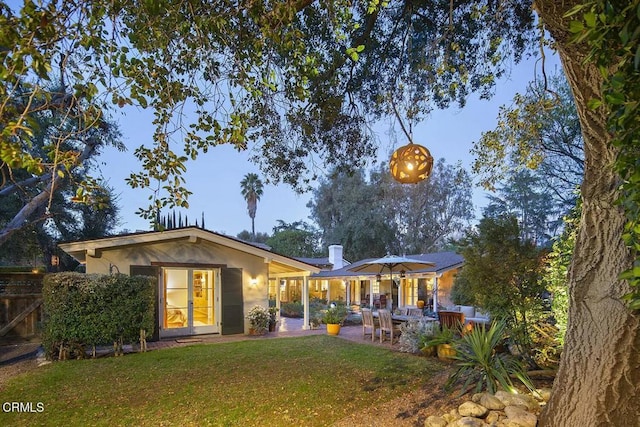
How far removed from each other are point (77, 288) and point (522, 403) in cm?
895

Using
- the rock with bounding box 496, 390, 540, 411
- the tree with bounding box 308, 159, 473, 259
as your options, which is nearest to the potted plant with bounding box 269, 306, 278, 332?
the rock with bounding box 496, 390, 540, 411

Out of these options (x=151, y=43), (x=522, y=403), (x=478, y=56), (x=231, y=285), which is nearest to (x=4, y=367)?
(x=231, y=285)

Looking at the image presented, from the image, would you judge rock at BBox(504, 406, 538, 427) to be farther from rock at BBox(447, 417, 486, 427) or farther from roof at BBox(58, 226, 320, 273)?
roof at BBox(58, 226, 320, 273)

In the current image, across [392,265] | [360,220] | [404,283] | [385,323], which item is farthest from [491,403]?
[360,220]

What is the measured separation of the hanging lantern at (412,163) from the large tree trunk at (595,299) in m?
1.42

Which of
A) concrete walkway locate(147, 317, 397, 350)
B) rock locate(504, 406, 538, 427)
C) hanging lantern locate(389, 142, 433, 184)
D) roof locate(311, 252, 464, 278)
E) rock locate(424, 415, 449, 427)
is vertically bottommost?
concrete walkway locate(147, 317, 397, 350)

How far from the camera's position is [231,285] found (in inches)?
495

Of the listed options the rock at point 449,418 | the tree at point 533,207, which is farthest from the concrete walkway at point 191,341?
the tree at point 533,207

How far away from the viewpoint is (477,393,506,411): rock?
398 centimetres

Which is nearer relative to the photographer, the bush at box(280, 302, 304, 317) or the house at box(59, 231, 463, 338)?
the house at box(59, 231, 463, 338)

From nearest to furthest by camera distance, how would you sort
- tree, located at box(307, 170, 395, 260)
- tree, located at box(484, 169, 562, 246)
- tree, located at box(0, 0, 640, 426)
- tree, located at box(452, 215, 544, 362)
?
tree, located at box(0, 0, 640, 426) → tree, located at box(452, 215, 544, 362) → tree, located at box(484, 169, 562, 246) → tree, located at box(307, 170, 395, 260)

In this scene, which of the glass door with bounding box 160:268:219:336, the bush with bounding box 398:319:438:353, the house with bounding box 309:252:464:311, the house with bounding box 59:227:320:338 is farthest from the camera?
the house with bounding box 309:252:464:311

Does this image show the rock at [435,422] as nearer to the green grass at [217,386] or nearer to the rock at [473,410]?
the rock at [473,410]

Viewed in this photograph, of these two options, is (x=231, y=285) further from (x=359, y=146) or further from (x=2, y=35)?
(x=2, y=35)
